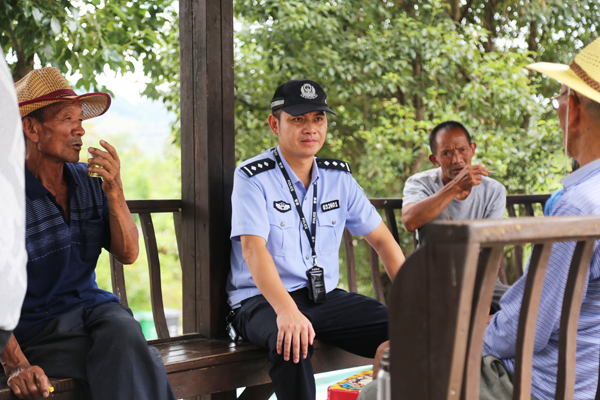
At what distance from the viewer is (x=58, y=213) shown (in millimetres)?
1852

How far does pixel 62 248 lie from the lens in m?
1.83

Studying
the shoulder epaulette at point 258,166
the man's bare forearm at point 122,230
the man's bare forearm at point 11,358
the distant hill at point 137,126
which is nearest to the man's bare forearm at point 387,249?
the shoulder epaulette at point 258,166

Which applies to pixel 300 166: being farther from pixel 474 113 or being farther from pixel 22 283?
pixel 474 113

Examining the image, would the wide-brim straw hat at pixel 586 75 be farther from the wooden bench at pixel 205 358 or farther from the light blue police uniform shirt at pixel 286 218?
Result: the wooden bench at pixel 205 358

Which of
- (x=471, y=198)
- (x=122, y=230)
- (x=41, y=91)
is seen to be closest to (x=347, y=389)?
(x=122, y=230)

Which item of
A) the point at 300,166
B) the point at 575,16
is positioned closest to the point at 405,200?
the point at 300,166

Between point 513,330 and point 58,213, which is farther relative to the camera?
point 58,213

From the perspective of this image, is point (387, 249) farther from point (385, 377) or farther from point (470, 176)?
point (385, 377)

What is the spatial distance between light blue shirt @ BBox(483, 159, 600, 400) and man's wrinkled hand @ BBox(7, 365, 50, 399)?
1.23 m

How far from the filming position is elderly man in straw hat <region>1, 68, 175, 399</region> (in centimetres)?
167

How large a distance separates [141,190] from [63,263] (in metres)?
9.62

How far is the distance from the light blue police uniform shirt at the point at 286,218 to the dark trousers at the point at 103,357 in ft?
1.86

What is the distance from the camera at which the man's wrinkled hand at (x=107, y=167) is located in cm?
185

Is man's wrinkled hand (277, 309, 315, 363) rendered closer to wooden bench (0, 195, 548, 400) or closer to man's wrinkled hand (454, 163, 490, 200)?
wooden bench (0, 195, 548, 400)
